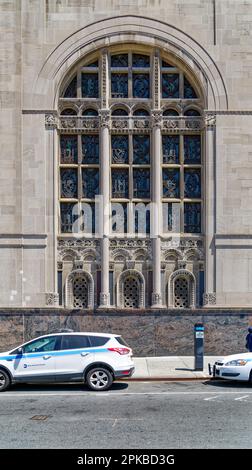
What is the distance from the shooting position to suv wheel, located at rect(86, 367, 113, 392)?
51.2ft

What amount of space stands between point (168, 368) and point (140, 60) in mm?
10661

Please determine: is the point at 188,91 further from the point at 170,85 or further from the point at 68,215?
the point at 68,215

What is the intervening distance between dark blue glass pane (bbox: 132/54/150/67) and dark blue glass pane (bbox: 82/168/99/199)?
155 inches

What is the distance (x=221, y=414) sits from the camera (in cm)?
1276

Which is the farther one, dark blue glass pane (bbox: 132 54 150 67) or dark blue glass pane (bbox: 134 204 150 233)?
dark blue glass pane (bbox: 132 54 150 67)

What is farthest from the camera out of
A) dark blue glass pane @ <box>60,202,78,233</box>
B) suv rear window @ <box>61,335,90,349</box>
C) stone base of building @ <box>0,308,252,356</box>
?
dark blue glass pane @ <box>60,202,78,233</box>

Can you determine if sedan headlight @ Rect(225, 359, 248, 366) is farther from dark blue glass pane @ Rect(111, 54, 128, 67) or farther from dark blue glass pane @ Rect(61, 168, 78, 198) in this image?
dark blue glass pane @ Rect(111, 54, 128, 67)

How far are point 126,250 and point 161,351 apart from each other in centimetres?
360

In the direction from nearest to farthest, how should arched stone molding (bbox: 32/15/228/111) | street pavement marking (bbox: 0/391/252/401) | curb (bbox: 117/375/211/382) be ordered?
street pavement marking (bbox: 0/391/252/401) < curb (bbox: 117/375/211/382) < arched stone molding (bbox: 32/15/228/111)

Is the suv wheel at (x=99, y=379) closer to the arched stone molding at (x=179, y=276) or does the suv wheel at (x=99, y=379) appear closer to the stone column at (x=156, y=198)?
the stone column at (x=156, y=198)

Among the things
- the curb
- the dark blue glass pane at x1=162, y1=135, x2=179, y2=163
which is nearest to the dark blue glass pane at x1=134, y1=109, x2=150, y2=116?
the dark blue glass pane at x1=162, y1=135, x2=179, y2=163

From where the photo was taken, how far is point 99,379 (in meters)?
15.7

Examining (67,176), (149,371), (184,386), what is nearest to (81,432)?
(184,386)

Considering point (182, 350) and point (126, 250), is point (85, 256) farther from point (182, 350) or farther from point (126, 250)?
point (182, 350)
